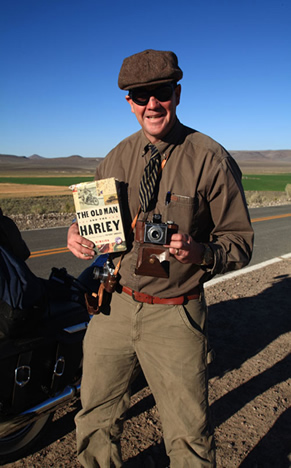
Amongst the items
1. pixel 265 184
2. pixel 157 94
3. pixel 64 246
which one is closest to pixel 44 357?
pixel 157 94

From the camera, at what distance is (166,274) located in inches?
72.0

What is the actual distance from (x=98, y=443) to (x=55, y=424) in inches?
35.2

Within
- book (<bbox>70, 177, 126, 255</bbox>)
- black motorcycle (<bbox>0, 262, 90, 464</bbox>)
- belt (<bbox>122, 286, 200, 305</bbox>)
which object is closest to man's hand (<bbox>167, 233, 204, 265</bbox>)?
belt (<bbox>122, 286, 200, 305</bbox>)

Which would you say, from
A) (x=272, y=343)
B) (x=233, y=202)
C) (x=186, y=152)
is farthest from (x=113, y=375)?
(x=272, y=343)

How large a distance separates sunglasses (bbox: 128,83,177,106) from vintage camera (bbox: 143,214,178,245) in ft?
2.08

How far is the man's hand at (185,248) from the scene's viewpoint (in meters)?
1.71

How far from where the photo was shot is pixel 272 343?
408cm

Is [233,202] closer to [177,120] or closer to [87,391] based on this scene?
[177,120]

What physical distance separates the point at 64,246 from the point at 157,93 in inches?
306

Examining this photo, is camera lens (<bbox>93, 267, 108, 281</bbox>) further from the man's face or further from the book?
the man's face

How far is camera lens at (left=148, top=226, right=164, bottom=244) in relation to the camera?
5.72ft

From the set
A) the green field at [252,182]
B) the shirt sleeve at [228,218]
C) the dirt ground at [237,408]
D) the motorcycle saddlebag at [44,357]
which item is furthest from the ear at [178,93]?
the green field at [252,182]

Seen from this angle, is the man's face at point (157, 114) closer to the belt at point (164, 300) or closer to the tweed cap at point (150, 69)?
the tweed cap at point (150, 69)

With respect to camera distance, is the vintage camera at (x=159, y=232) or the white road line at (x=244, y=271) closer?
the vintage camera at (x=159, y=232)
